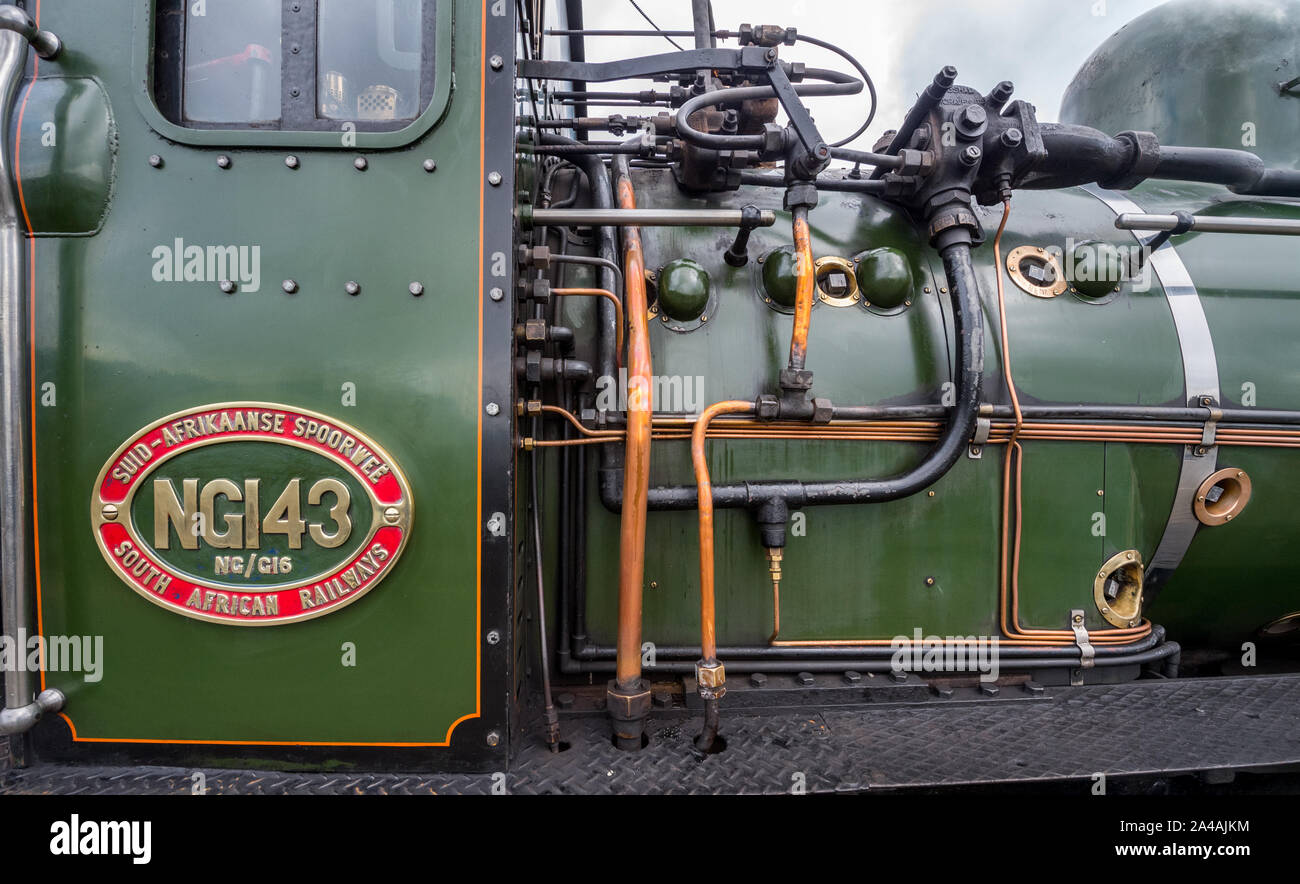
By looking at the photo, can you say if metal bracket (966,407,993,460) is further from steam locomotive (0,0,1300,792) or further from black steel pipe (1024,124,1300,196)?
black steel pipe (1024,124,1300,196)

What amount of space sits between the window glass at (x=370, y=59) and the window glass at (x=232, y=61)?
0.37ft

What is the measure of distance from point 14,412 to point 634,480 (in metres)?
1.39

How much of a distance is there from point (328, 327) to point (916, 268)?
1.78m

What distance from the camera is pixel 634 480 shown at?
173 centimetres

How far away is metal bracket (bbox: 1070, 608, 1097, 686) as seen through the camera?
2098mm

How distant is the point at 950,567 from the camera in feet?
6.85

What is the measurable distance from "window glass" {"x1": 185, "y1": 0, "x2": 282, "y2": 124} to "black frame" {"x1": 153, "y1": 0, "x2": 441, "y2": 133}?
0.02m

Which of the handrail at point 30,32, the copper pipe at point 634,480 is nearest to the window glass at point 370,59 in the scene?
the handrail at point 30,32

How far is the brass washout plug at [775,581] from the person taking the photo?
197 cm
